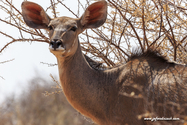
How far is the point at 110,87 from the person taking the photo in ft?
15.4

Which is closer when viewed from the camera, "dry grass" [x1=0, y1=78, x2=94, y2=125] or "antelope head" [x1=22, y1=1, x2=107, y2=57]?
"antelope head" [x1=22, y1=1, x2=107, y2=57]

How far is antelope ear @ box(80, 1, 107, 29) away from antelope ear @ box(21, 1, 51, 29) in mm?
703

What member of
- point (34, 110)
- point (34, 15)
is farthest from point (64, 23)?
point (34, 110)

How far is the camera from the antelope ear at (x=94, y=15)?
5199mm

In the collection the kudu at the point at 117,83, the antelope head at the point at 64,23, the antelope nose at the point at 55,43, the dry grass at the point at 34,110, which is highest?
the antelope head at the point at 64,23

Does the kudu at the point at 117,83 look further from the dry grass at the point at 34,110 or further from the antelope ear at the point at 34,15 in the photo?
the dry grass at the point at 34,110

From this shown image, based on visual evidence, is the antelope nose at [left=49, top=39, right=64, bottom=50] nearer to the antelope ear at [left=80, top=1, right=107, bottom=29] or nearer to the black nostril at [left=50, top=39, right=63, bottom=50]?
the black nostril at [left=50, top=39, right=63, bottom=50]

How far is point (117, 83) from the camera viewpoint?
4.67 metres

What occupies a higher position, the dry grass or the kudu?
the kudu

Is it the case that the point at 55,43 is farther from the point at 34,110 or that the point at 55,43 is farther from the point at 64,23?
the point at 34,110

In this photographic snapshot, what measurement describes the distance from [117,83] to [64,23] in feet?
4.24

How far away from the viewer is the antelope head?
4440 millimetres

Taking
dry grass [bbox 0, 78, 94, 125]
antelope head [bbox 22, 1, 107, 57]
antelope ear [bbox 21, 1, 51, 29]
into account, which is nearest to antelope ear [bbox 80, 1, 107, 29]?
antelope head [bbox 22, 1, 107, 57]

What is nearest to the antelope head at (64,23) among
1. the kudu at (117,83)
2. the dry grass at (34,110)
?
the kudu at (117,83)
